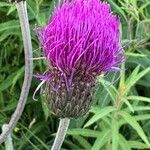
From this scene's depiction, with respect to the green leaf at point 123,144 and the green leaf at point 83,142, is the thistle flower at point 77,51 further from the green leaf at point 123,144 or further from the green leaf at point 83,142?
the green leaf at point 83,142

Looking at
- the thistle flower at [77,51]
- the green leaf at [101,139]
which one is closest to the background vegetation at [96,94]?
the green leaf at [101,139]

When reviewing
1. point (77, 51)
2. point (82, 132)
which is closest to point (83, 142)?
point (82, 132)

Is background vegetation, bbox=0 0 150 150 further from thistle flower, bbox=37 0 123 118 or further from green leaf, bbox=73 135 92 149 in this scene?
thistle flower, bbox=37 0 123 118

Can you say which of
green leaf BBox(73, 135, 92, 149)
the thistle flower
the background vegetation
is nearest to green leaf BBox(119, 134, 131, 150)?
the background vegetation

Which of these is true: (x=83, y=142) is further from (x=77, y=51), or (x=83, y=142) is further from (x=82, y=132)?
(x=77, y=51)

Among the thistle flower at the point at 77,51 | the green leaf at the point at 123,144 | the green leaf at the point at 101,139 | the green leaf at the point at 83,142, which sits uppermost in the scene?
the thistle flower at the point at 77,51

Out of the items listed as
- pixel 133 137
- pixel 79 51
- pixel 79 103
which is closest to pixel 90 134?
pixel 133 137
